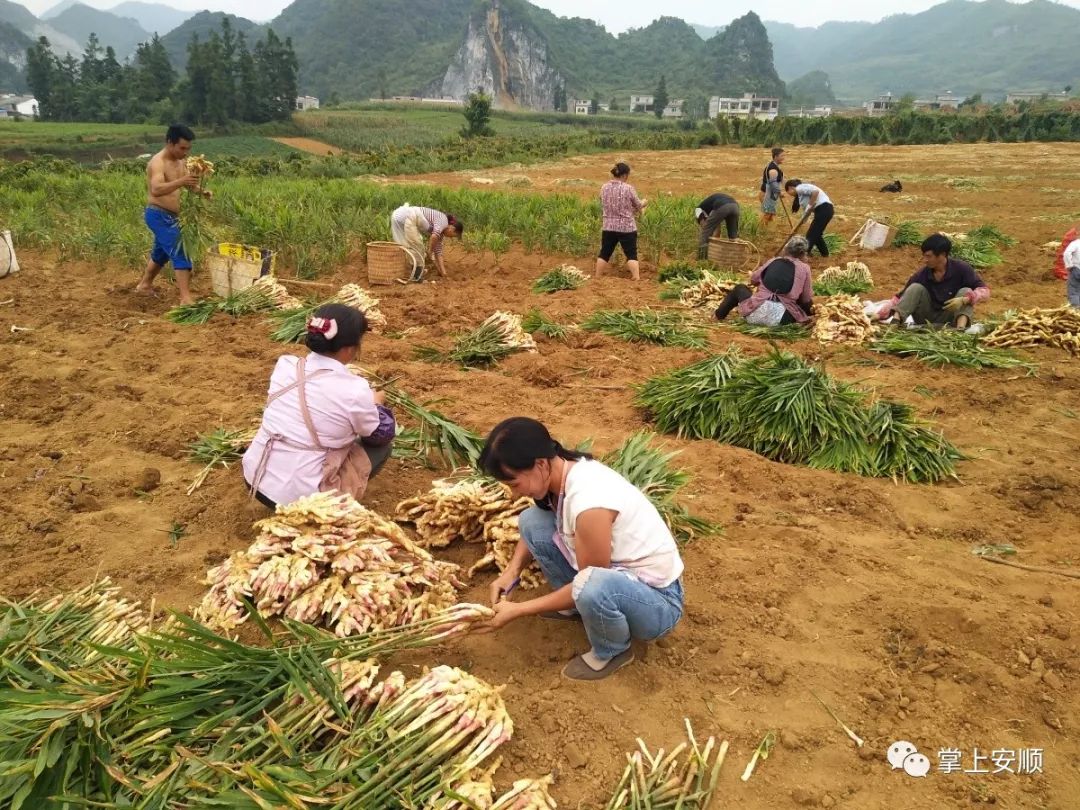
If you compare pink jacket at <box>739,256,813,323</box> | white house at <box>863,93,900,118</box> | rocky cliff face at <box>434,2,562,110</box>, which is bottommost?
pink jacket at <box>739,256,813,323</box>

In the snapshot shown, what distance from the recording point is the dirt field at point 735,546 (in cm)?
207

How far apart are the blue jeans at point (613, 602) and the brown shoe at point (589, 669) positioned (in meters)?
0.04

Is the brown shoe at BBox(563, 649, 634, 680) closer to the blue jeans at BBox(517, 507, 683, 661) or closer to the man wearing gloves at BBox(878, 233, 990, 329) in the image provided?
the blue jeans at BBox(517, 507, 683, 661)

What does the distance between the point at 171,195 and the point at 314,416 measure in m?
4.41

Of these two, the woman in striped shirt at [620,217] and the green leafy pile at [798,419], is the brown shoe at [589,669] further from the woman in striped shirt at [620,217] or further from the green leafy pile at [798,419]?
the woman in striped shirt at [620,217]

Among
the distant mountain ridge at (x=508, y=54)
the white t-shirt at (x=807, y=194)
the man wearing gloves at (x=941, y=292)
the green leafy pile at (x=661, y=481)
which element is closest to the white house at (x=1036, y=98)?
the distant mountain ridge at (x=508, y=54)

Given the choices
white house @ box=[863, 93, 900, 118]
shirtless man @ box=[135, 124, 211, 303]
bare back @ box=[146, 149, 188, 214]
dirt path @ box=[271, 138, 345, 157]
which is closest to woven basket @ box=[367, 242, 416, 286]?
shirtless man @ box=[135, 124, 211, 303]

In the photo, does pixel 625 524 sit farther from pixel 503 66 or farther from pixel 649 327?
pixel 503 66

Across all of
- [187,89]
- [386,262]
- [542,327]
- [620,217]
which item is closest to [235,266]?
[386,262]

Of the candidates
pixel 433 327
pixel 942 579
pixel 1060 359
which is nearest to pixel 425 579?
pixel 942 579

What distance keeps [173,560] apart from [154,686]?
3.71 feet

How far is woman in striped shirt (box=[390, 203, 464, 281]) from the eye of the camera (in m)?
7.82

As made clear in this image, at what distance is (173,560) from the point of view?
9.47ft

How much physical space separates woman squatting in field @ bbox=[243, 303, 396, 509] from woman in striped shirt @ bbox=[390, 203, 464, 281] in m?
5.25
